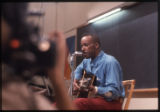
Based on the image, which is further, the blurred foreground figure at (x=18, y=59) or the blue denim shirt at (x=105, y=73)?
the blue denim shirt at (x=105, y=73)

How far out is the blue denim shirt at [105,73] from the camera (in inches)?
18.4

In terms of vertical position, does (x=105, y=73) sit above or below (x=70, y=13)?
below

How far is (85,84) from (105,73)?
0.05 m

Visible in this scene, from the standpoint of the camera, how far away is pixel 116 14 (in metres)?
0.65

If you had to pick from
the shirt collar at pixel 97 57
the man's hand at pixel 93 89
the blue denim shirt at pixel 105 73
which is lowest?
the man's hand at pixel 93 89

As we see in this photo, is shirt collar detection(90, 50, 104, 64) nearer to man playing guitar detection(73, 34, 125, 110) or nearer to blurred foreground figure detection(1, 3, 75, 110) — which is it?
man playing guitar detection(73, 34, 125, 110)

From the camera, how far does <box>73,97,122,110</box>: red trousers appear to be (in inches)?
17.1

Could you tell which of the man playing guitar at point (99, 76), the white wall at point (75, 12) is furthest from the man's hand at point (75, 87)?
the white wall at point (75, 12)

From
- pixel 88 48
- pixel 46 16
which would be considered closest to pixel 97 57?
pixel 88 48

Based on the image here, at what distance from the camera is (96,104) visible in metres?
0.44

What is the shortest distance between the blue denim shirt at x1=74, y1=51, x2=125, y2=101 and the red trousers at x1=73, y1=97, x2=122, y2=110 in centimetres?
1

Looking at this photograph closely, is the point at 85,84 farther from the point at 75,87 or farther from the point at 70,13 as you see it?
the point at 70,13

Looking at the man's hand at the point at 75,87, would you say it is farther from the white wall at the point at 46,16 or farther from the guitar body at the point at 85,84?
the white wall at the point at 46,16

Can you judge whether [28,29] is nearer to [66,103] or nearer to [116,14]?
[66,103]
